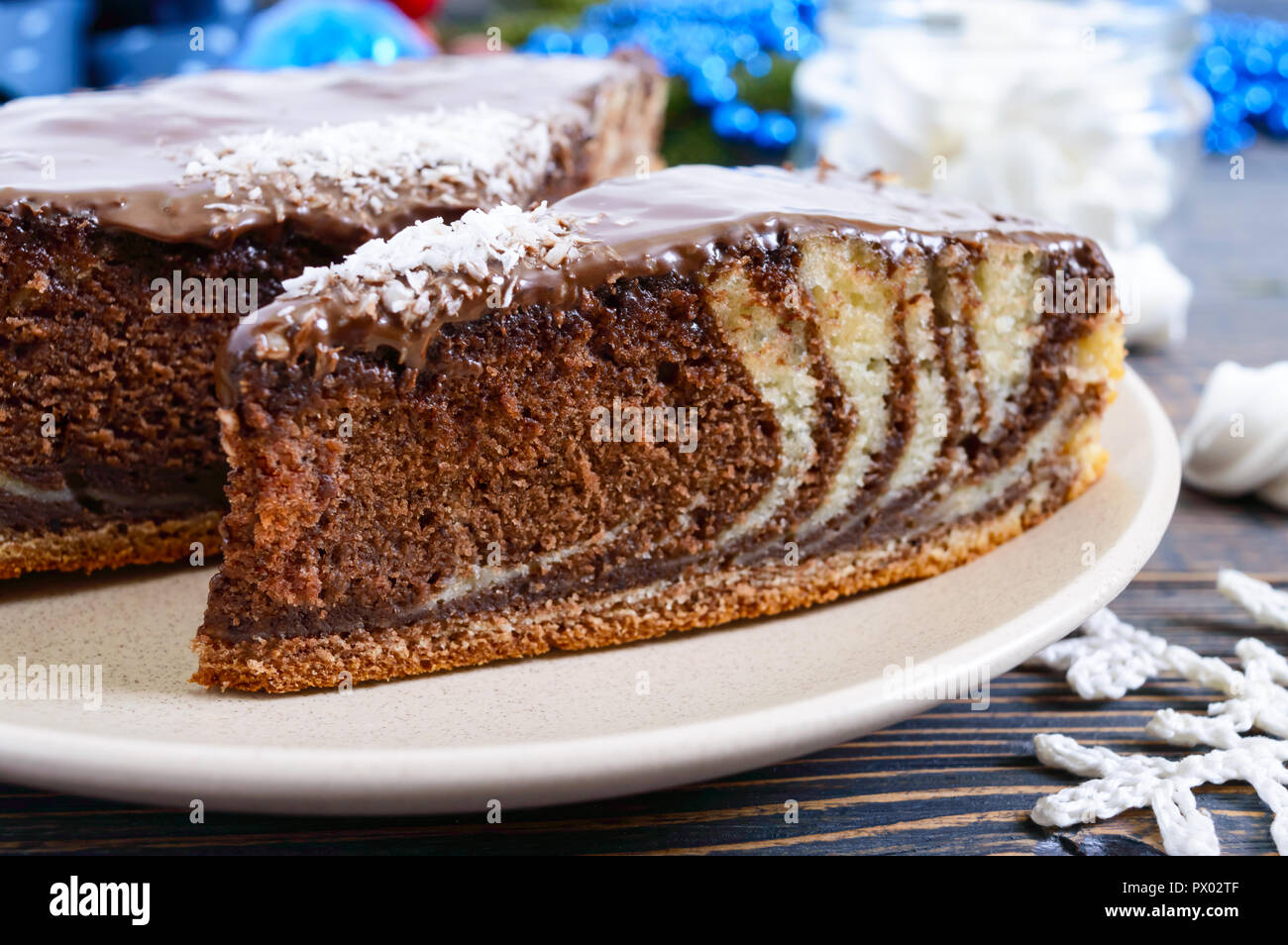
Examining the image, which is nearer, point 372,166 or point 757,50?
point 372,166

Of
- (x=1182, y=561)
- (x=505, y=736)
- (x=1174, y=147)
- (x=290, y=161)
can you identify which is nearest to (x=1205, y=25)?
(x=1174, y=147)

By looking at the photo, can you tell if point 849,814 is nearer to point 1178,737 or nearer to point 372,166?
point 1178,737

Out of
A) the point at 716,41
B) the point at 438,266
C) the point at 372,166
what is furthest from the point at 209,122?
the point at 716,41

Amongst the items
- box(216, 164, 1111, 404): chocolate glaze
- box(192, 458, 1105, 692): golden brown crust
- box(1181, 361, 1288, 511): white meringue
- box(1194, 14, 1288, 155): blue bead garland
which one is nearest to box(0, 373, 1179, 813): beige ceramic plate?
box(192, 458, 1105, 692): golden brown crust

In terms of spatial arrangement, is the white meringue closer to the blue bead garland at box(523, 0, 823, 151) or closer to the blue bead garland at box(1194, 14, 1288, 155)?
the blue bead garland at box(523, 0, 823, 151)

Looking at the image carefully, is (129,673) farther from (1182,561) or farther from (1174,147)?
(1174,147)
